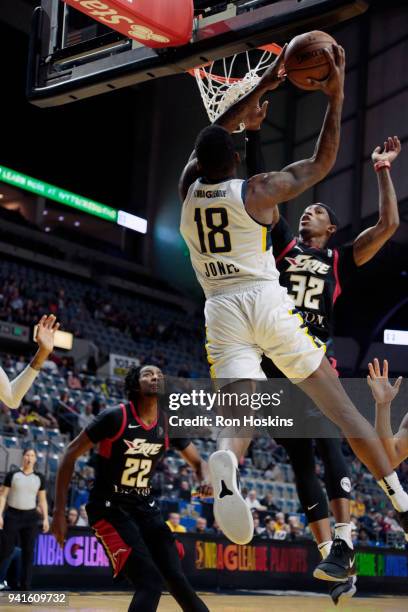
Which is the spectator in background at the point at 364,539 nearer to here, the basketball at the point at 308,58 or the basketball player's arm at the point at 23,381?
the basketball player's arm at the point at 23,381

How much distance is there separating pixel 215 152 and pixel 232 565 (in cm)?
1111

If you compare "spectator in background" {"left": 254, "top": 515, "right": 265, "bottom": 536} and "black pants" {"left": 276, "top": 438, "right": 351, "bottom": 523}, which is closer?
"black pants" {"left": 276, "top": 438, "right": 351, "bottom": 523}

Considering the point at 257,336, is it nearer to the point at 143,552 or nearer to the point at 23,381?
the point at 23,381

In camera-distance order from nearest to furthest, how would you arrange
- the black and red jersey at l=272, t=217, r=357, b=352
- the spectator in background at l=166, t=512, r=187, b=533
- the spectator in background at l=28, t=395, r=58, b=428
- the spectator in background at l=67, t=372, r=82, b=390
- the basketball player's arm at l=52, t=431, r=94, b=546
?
the black and red jersey at l=272, t=217, r=357, b=352, the basketball player's arm at l=52, t=431, r=94, b=546, the spectator in background at l=166, t=512, r=187, b=533, the spectator in background at l=28, t=395, r=58, b=428, the spectator in background at l=67, t=372, r=82, b=390

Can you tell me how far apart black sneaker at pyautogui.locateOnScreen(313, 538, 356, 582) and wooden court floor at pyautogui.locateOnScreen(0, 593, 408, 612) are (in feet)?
14.7

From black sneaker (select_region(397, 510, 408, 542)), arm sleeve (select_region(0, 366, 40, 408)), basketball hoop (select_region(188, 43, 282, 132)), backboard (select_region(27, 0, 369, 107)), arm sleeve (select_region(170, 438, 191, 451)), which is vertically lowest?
black sneaker (select_region(397, 510, 408, 542))

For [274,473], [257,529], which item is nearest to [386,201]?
[257,529]

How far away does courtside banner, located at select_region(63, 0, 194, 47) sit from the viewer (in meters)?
5.91

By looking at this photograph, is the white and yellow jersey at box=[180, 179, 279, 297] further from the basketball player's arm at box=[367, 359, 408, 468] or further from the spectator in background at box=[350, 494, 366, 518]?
the spectator in background at box=[350, 494, 366, 518]

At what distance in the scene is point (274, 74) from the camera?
15.9 feet

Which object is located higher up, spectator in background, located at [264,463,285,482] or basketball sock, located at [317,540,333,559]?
spectator in background, located at [264,463,285,482]

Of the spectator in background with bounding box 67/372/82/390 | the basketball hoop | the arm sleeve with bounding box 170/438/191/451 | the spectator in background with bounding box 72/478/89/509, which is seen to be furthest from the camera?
the spectator in background with bounding box 67/372/82/390

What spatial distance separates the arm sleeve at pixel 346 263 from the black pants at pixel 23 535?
6730 mm

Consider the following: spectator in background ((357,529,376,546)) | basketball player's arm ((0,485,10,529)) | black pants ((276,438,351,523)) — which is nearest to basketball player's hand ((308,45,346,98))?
black pants ((276,438,351,523))
